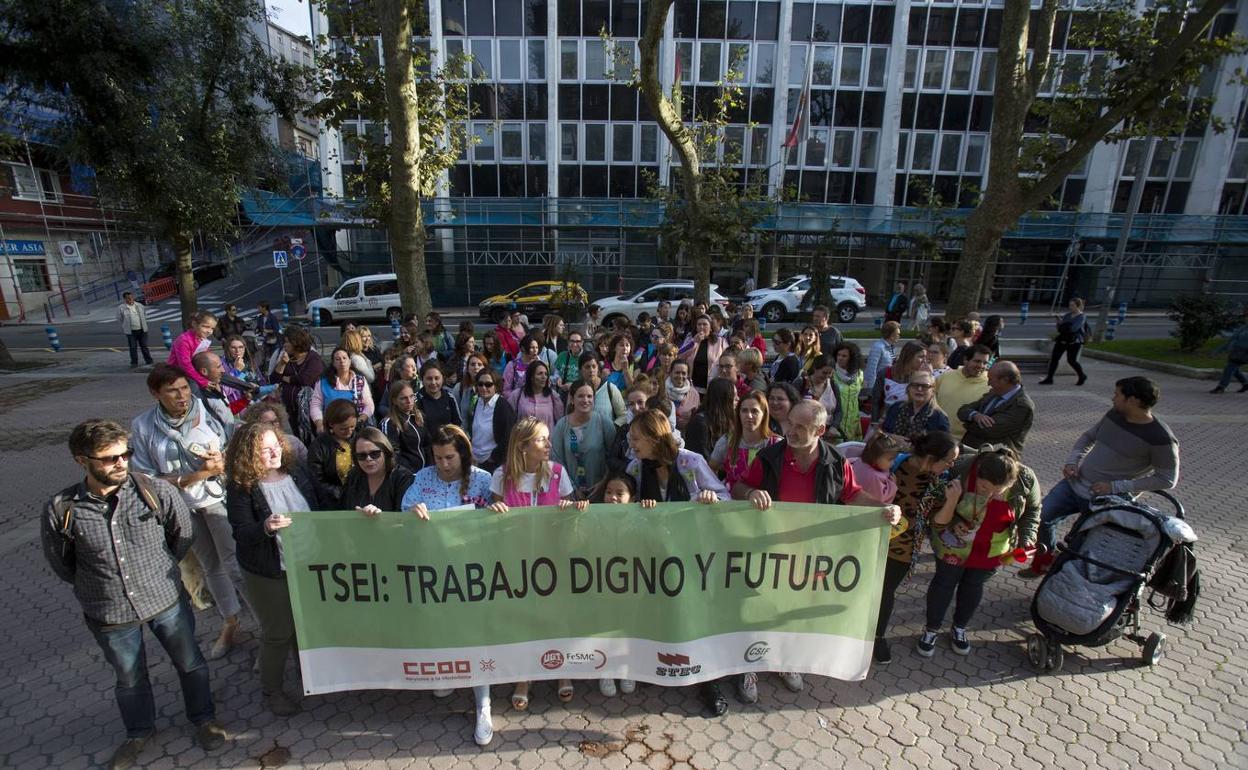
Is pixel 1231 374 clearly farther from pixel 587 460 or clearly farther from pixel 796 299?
pixel 587 460

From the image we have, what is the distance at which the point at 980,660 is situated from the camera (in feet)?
12.8

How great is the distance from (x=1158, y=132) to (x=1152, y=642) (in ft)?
35.8

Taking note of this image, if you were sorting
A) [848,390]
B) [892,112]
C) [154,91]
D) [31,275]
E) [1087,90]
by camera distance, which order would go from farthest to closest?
[892,112], [31,275], [154,91], [1087,90], [848,390]

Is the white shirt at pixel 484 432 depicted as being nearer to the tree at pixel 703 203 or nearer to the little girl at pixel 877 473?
the little girl at pixel 877 473

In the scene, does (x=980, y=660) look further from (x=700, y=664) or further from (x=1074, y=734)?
(x=700, y=664)

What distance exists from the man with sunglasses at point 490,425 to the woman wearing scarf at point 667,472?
1.78 metres

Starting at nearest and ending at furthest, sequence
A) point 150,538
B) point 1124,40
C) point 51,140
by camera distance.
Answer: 1. point 150,538
2. point 1124,40
3. point 51,140

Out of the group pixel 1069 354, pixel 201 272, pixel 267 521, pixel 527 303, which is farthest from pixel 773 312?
pixel 201 272

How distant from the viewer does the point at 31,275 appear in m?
25.8

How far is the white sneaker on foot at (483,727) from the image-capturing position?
128 inches

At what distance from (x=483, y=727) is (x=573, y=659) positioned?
60cm

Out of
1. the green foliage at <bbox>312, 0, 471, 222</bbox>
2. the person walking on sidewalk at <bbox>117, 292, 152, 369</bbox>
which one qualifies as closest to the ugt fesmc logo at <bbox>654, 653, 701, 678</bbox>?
the green foliage at <bbox>312, 0, 471, 222</bbox>

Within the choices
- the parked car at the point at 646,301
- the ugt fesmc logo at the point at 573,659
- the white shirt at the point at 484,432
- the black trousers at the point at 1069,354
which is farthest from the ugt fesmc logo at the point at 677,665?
the parked car at the point at 646,301

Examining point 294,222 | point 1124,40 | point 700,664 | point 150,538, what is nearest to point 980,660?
point 700,664
